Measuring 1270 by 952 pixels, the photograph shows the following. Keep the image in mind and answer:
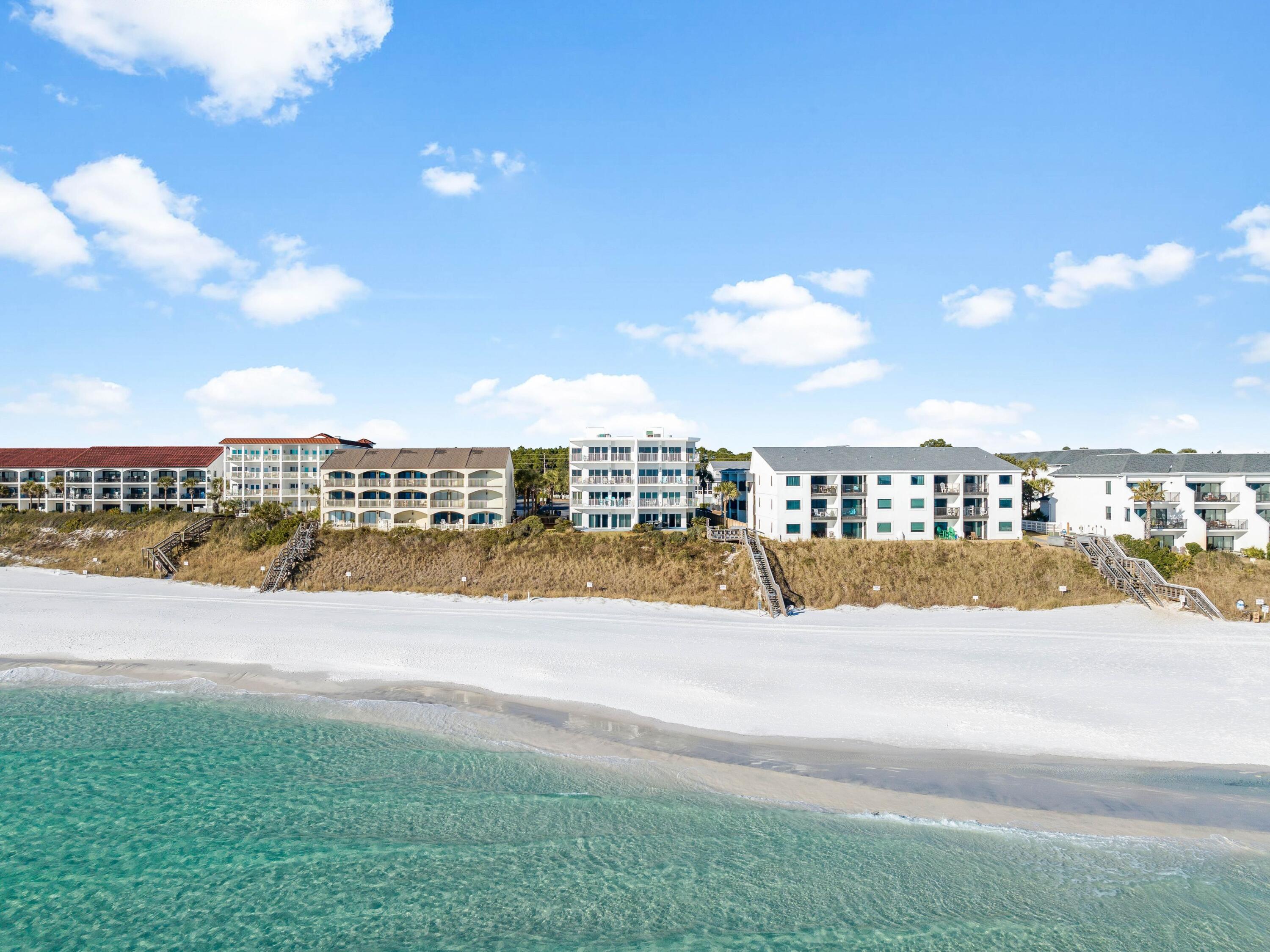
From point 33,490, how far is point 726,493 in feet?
254

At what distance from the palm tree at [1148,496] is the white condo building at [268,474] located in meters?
77.6

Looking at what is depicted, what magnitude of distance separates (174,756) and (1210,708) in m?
37.4

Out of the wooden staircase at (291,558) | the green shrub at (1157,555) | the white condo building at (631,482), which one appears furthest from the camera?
the white condo building at (631,482)

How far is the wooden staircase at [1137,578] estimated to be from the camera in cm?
3600

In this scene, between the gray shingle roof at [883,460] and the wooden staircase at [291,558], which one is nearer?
the wooden staircase at [291,558]

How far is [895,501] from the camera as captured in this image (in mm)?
48719

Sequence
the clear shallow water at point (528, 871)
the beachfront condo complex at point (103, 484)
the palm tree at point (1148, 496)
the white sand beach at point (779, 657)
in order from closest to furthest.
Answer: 1. the clear shallow water at point (528, 871)
2. the white sand beach at point (779, 657)
3. the palm tree at point (1148, 496)
4. the beachfront condo complex at point (103, 484)

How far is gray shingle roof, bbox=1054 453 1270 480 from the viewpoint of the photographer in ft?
162

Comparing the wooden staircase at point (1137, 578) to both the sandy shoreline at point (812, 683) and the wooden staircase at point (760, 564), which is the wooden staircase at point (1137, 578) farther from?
the wooden staircase at point (760, 564)

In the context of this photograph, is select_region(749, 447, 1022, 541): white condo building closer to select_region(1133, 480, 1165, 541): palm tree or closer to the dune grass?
the dune grass

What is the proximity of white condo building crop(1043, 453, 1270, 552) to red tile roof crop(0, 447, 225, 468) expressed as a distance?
90.3 m

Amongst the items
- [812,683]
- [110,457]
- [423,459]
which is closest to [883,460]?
[812,683]

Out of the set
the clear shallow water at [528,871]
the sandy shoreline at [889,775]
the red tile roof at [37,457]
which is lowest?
the clear shallow water at [528,871]

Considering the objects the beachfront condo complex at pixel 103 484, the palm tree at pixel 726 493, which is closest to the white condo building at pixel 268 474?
the beachfront condo complex at pixel 103 484
